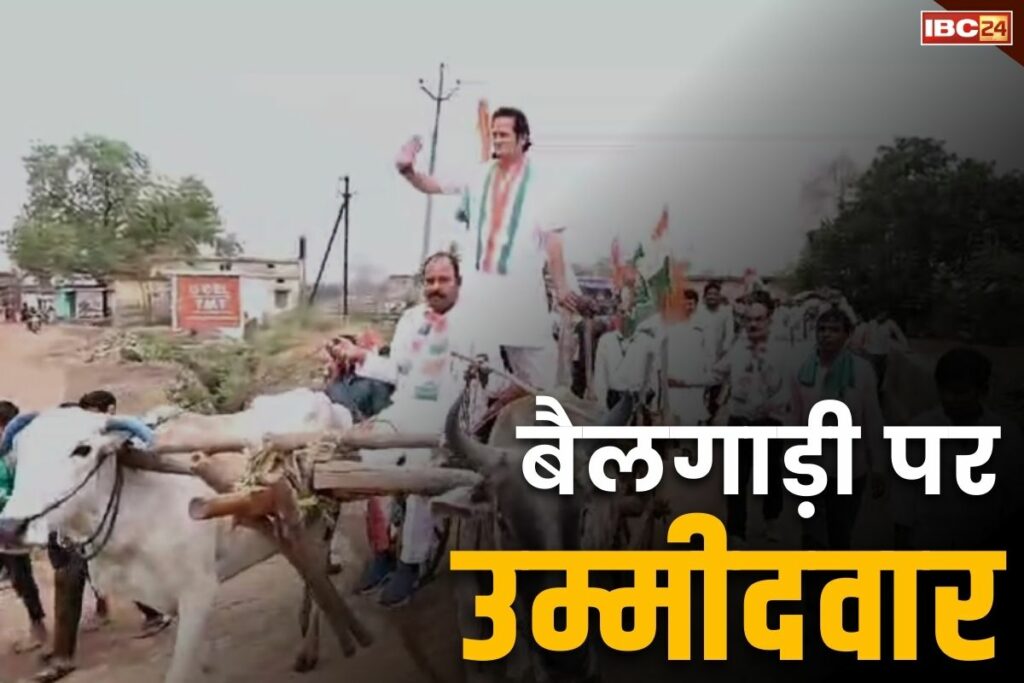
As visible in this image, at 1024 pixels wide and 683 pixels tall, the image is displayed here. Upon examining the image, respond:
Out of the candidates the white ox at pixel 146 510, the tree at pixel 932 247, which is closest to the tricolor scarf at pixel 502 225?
the white ox at pixel 146 510

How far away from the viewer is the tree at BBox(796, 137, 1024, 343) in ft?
6.12

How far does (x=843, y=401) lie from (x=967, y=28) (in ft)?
2.20

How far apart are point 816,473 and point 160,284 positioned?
1161mm

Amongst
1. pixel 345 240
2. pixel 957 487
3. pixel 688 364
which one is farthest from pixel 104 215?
pixel 957 487

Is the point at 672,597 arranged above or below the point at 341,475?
below

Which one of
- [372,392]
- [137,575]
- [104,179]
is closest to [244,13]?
[104,179]

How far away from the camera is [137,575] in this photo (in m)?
1.83

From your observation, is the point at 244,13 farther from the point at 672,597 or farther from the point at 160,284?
the point at 672,597

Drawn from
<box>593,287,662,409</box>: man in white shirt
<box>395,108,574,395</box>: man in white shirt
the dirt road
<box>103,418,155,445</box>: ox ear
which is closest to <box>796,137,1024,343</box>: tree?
<box>593,287,662,409</box>: man in white shirt

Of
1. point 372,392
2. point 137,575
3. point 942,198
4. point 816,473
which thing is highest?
point 942,198

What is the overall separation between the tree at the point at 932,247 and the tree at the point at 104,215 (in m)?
1.02

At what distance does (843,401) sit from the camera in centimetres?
189

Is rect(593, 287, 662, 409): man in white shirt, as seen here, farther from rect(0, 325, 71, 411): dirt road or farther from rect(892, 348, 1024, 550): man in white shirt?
rect(0, 325, 71, 411): dirt road

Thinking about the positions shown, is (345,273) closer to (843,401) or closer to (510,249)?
(510,249)
